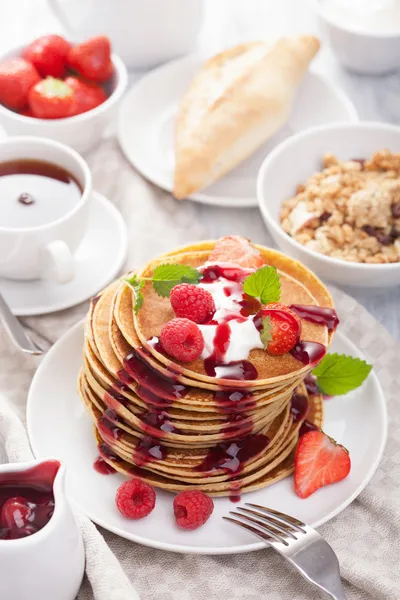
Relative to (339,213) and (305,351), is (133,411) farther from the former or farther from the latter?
(339,213)

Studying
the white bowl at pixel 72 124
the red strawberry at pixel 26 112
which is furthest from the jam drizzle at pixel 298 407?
the red strawberry at pixel 26 112

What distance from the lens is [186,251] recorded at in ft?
6.67

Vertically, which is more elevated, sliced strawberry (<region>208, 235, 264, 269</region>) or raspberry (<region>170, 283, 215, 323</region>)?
raspberry (<region>170, 283, 215, 323</region>)

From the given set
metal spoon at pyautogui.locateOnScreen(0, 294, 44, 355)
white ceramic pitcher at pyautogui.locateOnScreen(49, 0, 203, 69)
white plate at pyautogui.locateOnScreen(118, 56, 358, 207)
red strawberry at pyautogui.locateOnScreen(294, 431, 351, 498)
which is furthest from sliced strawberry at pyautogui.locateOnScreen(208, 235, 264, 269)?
white ceramic pitcher at pyautogui.locateOnScreen(49, 0, 203, 69)

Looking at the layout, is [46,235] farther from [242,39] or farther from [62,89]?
[242,39]

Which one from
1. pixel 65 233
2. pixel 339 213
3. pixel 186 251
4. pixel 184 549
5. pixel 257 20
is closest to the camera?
pixel 184 549

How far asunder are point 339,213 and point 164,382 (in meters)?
0.90

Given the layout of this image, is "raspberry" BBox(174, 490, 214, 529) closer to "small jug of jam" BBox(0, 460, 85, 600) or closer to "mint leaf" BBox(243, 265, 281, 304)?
"small jug of jam" BBox(0, 460, 85, 600)

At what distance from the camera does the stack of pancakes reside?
170 centimetres

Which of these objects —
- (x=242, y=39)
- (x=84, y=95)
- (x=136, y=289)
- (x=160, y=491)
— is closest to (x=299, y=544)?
(x=160, y=491)

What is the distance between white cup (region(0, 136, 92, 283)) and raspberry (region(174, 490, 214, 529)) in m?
0.71

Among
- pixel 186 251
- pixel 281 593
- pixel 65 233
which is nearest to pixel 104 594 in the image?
pixel 281 593

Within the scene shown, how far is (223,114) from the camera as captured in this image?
2547 mm

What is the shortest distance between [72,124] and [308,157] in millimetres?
730
